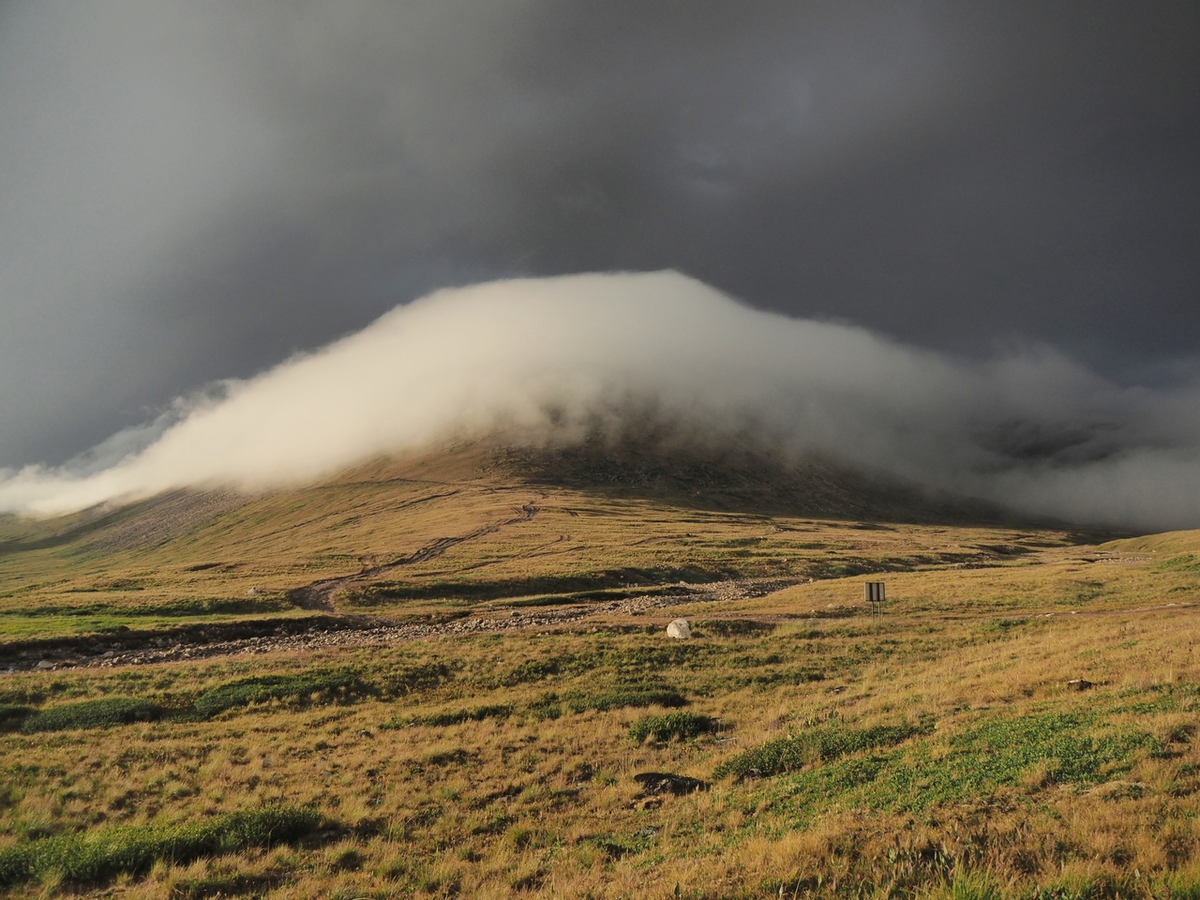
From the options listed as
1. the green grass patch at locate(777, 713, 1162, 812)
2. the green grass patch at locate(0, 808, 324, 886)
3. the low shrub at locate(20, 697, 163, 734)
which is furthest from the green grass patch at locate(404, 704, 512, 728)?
the green grass patch at locate(777, 713, 1162, 812)

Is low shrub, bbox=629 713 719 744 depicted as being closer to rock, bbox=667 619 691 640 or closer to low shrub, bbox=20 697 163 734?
rock, bbox=667 619 691 640

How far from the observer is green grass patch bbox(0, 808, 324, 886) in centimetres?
1189

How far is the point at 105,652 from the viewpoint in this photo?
141 ft

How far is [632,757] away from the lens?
18.7m

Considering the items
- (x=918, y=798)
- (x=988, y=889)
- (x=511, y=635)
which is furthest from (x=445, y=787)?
(x=511, y=635)

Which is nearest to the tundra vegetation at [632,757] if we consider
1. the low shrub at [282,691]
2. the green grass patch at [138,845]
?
the green grass patch at [138,845]

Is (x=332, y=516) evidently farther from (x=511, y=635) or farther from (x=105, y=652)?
(x=511, y=635)

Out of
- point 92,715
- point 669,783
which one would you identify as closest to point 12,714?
point 92,715

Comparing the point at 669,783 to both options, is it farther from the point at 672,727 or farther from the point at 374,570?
the point at 374,570

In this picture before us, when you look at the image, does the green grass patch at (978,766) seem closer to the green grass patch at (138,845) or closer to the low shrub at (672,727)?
the low shrub at (672,727)

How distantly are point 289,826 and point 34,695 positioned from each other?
24.6m

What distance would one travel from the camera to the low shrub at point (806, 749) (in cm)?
1593

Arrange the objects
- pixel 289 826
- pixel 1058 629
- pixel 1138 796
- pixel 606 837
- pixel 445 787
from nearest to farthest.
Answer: pixel 1138 796, pixel 606 837, pixel 289 826, pixel 445 787, pixel 1058 629

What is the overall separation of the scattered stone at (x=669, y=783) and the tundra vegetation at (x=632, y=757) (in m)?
0.18
